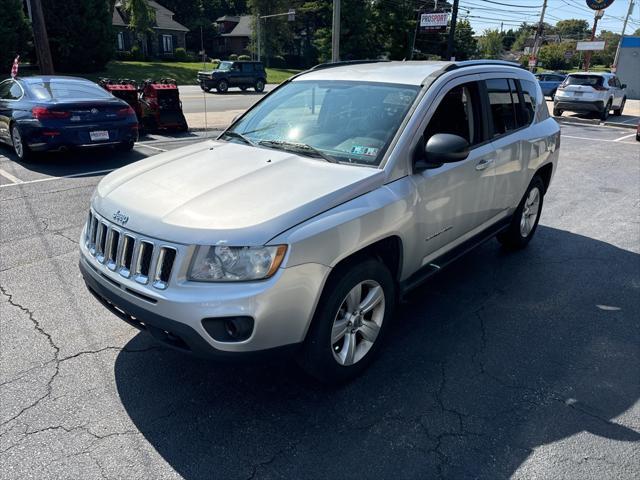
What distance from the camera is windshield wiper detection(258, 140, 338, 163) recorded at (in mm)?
3369

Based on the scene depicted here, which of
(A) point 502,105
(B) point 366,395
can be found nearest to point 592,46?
(A) point 502,105

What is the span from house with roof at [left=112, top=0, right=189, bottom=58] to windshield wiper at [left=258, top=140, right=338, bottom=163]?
193 feet

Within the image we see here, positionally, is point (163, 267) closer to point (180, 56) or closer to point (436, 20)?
point (436, 20)

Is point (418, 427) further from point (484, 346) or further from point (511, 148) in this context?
point (511, 148)

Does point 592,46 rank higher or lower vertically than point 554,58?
higher

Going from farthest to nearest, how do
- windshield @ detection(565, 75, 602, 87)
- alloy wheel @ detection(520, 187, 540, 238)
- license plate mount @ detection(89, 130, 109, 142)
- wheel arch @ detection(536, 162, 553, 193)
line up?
windshield @ detection(565, 75, 602, 87)
license plate mount @ detection(89, 130, 109, 142)
wheel arch @ detection(536, 162, 553, 193)
alloy wheel @ detection(520, 187, 540, 238)

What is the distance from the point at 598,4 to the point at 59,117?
40.9 m

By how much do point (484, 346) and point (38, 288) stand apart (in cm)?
372

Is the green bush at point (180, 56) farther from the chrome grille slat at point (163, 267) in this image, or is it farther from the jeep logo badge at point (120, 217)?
the chrome grille slat at point (163, 267)

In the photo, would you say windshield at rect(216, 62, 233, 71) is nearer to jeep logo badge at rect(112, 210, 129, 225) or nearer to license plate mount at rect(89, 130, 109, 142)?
license plate mount at rect(89, 130, 109, 142)

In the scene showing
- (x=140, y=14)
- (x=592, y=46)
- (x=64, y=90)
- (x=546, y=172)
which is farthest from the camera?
(x=140, y=14)

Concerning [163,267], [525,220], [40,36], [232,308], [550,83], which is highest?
[40,36]

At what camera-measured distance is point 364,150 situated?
3.36m

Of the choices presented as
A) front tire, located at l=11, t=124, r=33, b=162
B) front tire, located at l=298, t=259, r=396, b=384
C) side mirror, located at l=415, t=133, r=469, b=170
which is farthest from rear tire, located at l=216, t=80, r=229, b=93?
front tire, located at l=298, t=259, r=396, b=384
